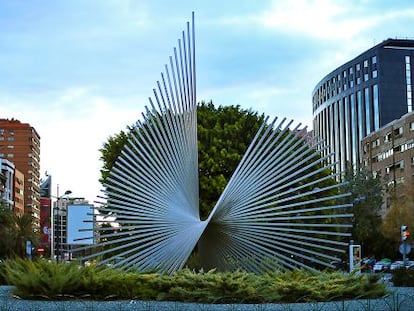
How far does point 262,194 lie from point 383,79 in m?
109

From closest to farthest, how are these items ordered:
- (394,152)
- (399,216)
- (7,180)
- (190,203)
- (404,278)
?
(190,203) → (404,278) → (399,216) → (394,152) → (7,180)

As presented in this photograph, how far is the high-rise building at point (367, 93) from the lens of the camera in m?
124

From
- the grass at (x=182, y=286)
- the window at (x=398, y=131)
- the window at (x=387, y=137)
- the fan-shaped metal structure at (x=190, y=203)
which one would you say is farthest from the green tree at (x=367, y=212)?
the grass at (x=182, y=286)

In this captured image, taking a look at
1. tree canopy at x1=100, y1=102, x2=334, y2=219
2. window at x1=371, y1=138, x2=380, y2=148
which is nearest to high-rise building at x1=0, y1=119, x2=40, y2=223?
window at x1=371, y1=138, x2=380, y2=148

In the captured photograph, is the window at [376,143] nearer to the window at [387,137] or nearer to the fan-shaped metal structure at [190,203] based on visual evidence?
the window at [387,137]

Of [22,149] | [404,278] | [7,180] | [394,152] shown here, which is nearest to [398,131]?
[394,152]

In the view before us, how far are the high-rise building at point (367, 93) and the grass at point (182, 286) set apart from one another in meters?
99.7

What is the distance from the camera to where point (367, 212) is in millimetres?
A: 71938

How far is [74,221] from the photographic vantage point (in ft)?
118

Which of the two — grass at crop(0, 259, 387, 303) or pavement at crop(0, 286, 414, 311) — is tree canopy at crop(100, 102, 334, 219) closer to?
grass at crop(0, 259, 387, 303)

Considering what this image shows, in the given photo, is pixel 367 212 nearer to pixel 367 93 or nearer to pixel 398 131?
pixel 398 131

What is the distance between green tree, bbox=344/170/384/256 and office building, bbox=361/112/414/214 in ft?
43.9

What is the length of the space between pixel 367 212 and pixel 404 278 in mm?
43035

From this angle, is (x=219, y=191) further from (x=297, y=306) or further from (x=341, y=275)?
(x=297, y=306)
